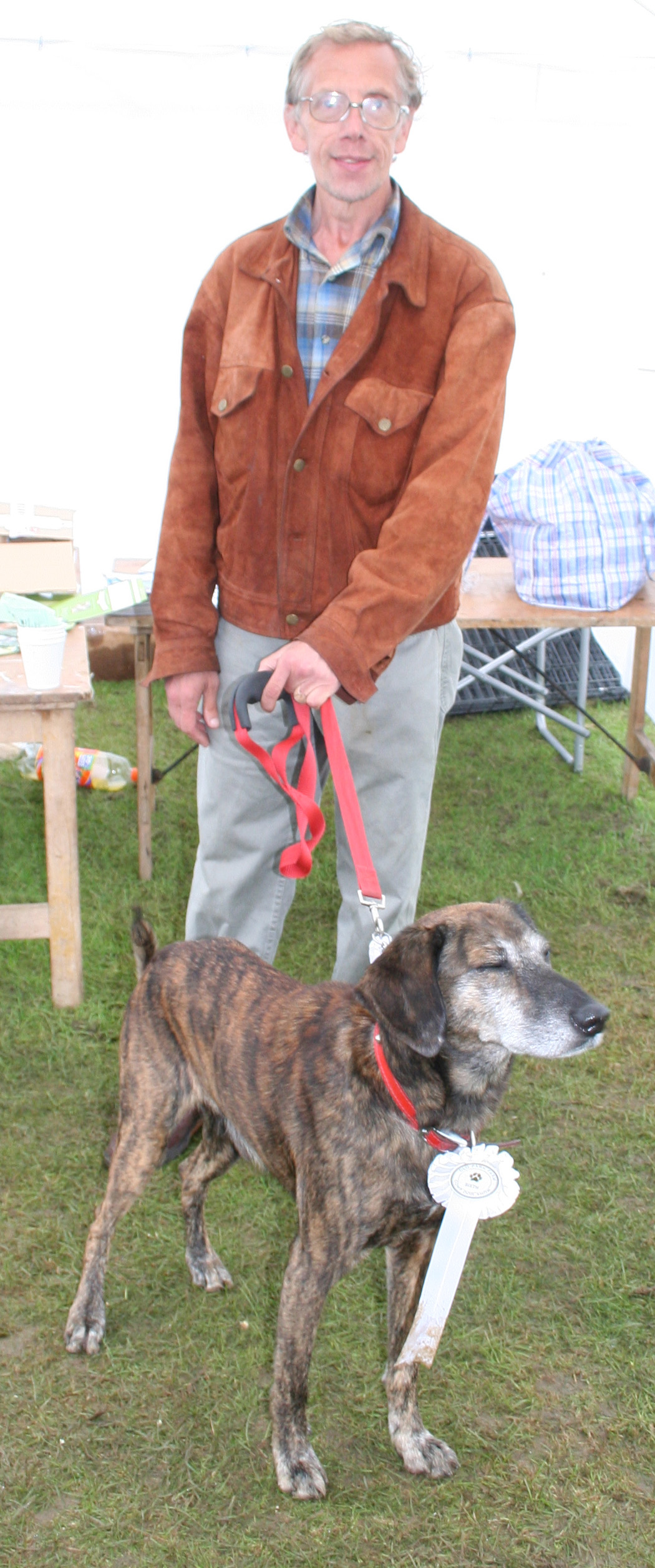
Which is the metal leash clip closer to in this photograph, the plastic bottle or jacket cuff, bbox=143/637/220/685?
jacket cuff, bbox=143/637/220/685

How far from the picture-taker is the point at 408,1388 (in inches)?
86.2

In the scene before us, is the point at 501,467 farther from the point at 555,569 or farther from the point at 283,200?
the point at 555,569

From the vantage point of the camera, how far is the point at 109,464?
6266 mm

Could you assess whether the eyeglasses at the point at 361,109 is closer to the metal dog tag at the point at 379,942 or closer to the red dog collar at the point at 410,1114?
the metal dog tag at the point at 379,942

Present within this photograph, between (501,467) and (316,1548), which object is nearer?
(316,1548)

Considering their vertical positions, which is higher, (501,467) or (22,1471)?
(501,467)

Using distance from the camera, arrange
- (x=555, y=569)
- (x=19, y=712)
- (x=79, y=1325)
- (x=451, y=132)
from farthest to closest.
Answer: (x=451, y=132), (x=555, y=569), (x=19, y=712), (x=79, y=1325)

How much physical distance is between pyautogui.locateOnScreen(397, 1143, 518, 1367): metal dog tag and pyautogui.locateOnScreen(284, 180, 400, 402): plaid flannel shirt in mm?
1471

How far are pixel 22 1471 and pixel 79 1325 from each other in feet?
1.01

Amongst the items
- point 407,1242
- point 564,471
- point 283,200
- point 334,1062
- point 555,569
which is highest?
point 283,200

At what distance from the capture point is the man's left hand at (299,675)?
2135 millimetres

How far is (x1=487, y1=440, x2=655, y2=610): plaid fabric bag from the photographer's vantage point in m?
4.21

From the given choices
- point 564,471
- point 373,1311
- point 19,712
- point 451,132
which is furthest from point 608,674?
point 373,1311

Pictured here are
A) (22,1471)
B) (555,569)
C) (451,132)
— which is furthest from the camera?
(451,132)
